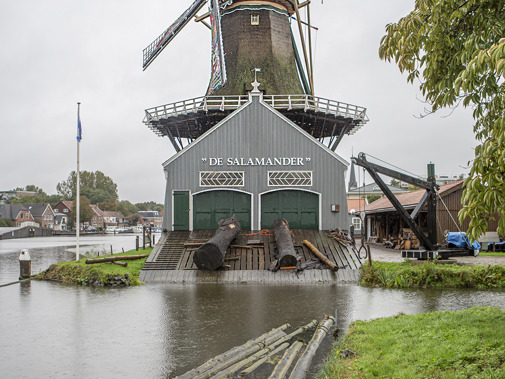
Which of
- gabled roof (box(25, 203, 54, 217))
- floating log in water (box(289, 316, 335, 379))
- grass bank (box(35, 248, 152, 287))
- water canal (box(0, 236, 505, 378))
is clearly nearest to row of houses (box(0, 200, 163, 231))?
gabled roof (box(25, 203, 54, 217))

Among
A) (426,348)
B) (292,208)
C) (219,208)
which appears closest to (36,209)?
(219,208)

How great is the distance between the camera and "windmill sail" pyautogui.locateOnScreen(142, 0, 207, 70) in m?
35.1

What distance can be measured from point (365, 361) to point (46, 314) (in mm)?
8344

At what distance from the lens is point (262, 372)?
23.2 ft

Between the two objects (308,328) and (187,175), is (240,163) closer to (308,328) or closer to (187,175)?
(187,175)

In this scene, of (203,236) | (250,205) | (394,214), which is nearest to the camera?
(203,236)

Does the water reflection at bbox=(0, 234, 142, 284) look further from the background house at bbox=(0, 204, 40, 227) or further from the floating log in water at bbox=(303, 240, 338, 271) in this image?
the background house at bbox=(0, 204, 40, 227)

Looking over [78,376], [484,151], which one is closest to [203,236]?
[78,376]

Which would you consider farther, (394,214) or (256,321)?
(394,214)

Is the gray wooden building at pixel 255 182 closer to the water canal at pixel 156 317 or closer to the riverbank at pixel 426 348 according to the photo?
the water canal at pixel 156 317

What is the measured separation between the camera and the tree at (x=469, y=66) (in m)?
5.23

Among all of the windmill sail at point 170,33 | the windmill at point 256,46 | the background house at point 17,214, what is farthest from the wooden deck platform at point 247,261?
the background house at point 17,214

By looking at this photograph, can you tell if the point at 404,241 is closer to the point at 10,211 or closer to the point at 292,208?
the point at 292,208

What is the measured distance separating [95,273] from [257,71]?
55.8ft
